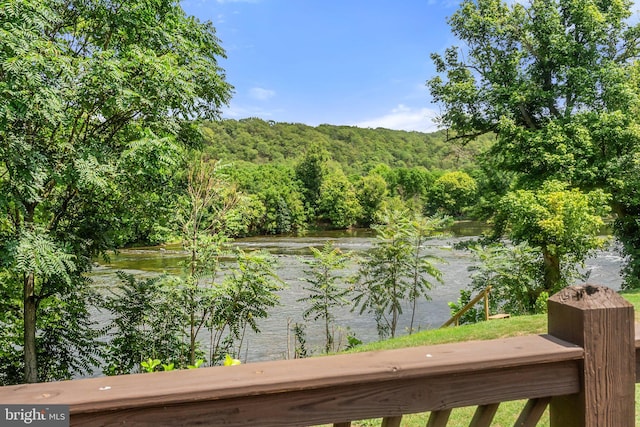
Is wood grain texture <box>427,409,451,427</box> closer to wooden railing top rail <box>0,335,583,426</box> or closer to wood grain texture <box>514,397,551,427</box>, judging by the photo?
wooden railing top rail <box>0,335,583,426</box>

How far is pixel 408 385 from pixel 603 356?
507 mm

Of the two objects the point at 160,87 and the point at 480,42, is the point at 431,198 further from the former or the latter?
the point at 160,87

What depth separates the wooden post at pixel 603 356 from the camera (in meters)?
1.09

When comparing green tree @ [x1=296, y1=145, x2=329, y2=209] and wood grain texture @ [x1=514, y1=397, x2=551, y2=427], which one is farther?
green tree @ [x1=296, y1=145, x2=329, y2=209]

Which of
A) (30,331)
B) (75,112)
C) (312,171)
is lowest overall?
(30,331)

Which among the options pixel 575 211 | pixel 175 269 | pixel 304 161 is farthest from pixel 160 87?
pixel 304 161

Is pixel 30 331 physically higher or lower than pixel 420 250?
lower

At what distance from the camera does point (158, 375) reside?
98cm

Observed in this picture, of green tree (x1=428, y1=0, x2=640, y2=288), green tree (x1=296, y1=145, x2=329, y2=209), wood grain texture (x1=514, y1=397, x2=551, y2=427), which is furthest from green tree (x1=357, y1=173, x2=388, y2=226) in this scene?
wood grain texture (x1=514, y1=397, x2=551, y2=427)

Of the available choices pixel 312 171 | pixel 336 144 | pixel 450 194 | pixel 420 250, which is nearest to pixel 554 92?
pixel 420 250

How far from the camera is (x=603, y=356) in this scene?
1.09 metres

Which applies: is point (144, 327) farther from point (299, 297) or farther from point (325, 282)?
point (299, 297)

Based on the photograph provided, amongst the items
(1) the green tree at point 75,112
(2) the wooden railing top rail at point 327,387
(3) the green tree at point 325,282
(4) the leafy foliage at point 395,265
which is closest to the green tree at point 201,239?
(1) the green tree at point 75,112

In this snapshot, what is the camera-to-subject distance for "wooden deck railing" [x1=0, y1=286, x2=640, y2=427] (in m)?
0.91
